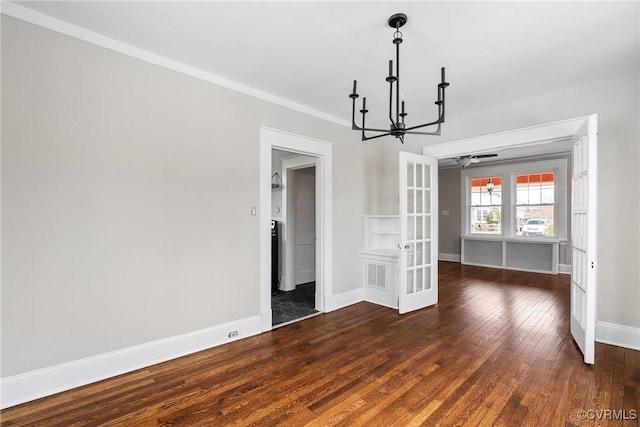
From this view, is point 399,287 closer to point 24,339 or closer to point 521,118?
point 521,118

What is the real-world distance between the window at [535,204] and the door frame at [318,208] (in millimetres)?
5500

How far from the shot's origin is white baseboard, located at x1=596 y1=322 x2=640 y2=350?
9.57ft

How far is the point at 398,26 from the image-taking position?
219 centimetres

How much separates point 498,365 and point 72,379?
3426 millimetres

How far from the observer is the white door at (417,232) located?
3961 mm

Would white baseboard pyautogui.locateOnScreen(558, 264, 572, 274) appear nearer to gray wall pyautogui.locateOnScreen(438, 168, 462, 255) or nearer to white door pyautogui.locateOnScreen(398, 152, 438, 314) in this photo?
gray wall pyautogui.locateOnScreen(438, 168, 462, 255)

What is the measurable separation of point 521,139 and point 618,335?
224 centimetres

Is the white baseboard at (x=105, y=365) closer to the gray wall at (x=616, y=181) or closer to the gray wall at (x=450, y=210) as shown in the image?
the gray wall at (x=616, y=181)

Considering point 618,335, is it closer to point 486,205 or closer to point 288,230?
point 288,230

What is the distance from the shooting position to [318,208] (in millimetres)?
4195

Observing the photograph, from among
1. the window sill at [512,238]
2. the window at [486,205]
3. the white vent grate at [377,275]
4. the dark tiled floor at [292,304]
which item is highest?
the window at [486,205]

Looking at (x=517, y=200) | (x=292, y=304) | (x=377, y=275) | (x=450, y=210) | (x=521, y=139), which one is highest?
(x=521, y=139)

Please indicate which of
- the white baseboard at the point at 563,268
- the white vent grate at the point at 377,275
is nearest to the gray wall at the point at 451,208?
the white baseboard at the point at 563,268

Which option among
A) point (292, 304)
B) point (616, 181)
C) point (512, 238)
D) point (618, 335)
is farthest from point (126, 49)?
point (512, 238)
